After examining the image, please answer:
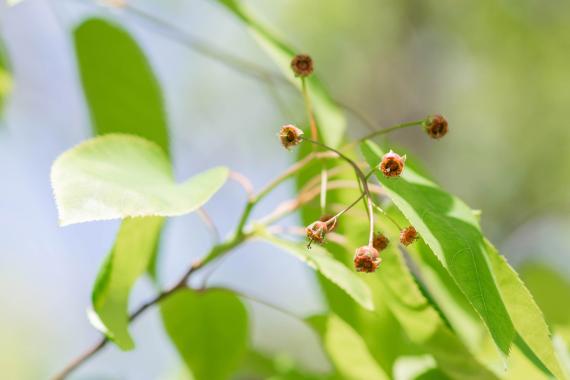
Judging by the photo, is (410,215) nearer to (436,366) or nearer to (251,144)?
(436,366)

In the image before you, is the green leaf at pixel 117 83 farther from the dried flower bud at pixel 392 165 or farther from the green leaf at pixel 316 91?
the dried flower bud at pixel 392 165

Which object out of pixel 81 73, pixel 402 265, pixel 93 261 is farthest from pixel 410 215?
pixel 93 261

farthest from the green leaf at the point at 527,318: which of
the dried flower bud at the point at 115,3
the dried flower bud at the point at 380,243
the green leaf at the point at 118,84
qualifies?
the dried flower bud at the point at 115,3

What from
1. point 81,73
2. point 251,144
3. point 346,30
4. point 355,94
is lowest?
point 81,73

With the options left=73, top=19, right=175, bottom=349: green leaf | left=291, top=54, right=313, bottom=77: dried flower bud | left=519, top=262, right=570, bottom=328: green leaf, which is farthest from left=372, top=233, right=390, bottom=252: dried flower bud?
left=519, top=262, right=570, bottom=328: green leaf

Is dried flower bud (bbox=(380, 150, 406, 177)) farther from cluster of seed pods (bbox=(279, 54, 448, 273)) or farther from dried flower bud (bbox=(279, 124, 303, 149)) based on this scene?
dried flower bud (bbox=(279, 124, 303, 149))

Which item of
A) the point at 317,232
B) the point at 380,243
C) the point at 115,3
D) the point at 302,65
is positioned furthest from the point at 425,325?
the point at 115,3

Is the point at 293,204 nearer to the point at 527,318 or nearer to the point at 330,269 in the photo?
the point at 330,269
